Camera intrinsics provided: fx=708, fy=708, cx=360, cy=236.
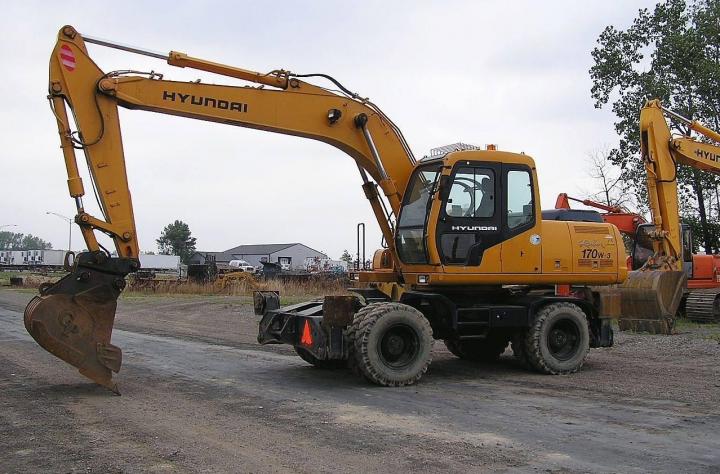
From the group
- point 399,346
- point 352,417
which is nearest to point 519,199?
point 399,346

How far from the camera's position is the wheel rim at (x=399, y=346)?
9.20m

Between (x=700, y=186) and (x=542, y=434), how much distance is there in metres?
32.2

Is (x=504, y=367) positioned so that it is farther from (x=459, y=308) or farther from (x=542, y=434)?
(x=542, y=434)

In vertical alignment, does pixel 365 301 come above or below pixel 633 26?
below

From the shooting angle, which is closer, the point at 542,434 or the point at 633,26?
the point at 542,434

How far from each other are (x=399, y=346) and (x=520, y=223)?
247 cm

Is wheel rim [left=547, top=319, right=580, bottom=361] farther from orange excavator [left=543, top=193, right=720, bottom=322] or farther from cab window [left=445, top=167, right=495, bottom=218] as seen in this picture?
orange excavator [left=543, top=193, right=720, bottom=322]

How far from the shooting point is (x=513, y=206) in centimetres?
995

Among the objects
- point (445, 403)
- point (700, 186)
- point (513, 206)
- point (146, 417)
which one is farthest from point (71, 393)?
point (700, 186)

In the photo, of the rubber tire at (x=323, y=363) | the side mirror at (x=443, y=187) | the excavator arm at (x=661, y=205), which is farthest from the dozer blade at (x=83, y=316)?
the excavator arm at (x=661, y=205)

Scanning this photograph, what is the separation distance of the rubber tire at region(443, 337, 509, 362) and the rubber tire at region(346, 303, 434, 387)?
248cm

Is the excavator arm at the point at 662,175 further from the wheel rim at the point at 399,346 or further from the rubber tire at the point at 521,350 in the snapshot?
the wheel rim at the point at 399,346

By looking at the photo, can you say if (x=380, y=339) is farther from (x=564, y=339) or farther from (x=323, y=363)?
(x=564, y=339)

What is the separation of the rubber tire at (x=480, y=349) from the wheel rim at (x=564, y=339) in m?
1.05
